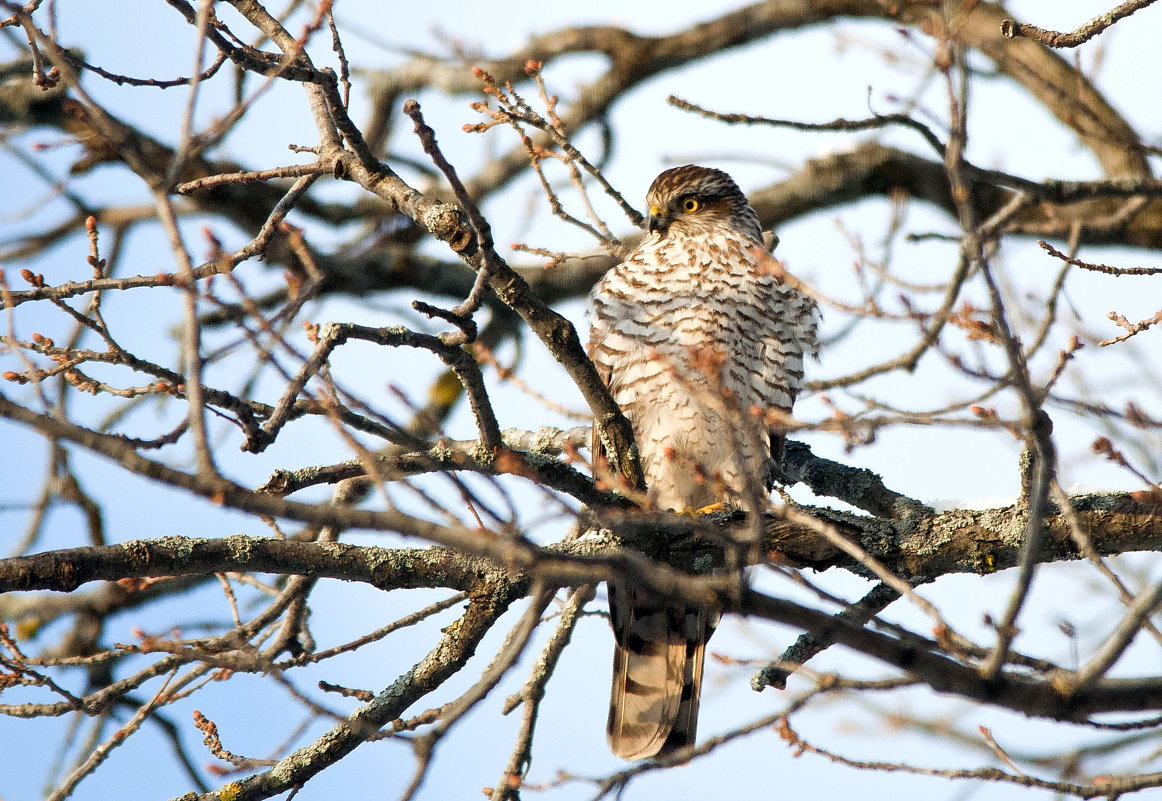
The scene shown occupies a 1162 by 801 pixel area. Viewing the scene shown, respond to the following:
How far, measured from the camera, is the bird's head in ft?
16.9

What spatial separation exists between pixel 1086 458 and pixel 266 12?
2.42 m

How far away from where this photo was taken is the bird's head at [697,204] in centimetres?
516

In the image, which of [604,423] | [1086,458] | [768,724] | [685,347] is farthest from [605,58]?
[768,724]

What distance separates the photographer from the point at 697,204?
209 inches

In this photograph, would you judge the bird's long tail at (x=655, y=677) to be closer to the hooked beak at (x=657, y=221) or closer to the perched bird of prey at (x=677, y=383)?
the perched bird of prey at (x=677, y=383)

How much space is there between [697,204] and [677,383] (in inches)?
48.7

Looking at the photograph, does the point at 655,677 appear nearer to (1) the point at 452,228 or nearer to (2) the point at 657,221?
(2) the point at 657,221

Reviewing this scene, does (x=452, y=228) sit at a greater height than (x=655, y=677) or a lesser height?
greater

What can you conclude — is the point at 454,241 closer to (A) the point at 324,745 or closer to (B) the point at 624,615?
(A) the point at 324,745

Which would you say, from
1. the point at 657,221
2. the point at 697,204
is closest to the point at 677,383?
the point at 657,221

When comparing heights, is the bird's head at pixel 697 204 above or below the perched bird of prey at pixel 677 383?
above

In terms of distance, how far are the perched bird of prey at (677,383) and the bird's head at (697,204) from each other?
1.21 ft

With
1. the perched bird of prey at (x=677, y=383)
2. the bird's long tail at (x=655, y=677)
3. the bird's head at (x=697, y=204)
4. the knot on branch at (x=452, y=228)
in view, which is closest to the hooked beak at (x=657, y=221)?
the bird's head at (x=697, y=204)

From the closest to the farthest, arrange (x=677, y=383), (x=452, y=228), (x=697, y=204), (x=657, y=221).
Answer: (x=452, y=228), (x=677, y=383), (x=657, y=221), (x=697, y=204)
